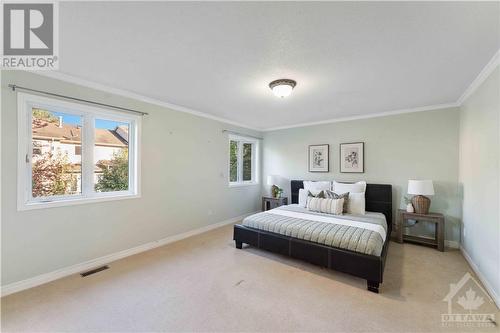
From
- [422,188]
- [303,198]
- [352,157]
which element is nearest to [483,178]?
[422,188]

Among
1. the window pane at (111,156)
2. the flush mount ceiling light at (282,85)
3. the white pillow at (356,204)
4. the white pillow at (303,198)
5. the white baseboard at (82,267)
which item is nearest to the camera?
the white baseboard at (82,267)

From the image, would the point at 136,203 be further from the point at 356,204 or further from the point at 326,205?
the point at 356,204

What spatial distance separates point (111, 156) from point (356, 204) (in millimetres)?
4078

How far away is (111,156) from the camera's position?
3139mm

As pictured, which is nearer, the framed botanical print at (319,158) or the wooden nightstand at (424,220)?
the wooden nightstand at (424,220)

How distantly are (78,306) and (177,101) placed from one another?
2891mm

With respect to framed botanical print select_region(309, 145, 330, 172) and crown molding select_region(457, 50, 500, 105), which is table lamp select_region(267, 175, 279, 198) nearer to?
framed botanical print select_region(309, 145, 330, 172)

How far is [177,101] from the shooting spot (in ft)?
11.7

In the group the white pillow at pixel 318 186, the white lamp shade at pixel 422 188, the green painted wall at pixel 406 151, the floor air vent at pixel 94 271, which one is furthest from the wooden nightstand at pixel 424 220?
the floor air vent at pixel 94 271

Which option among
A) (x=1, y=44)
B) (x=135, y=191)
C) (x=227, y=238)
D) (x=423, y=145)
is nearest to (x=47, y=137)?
(x=1, y=44)

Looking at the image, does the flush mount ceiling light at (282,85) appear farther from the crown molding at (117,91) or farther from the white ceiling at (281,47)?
the crown molding at (117,91)

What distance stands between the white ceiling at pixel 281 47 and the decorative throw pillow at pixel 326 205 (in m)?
1.76

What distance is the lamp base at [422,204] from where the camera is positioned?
3535 mm

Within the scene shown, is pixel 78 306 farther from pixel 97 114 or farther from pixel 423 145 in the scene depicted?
pixel 423 145
